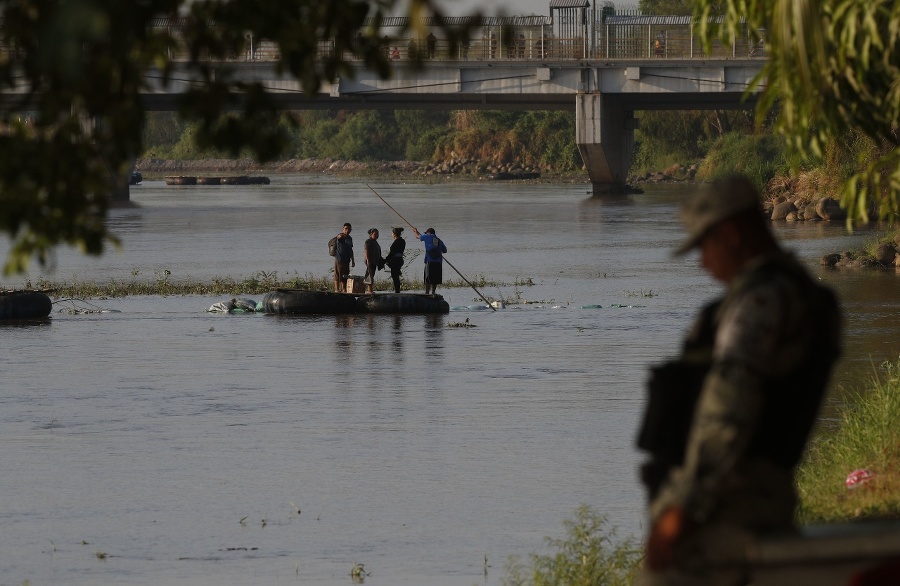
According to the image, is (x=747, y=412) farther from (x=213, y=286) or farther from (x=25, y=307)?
(x=213, y=286)

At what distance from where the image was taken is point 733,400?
481 cm

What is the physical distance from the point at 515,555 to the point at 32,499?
451 centimetres

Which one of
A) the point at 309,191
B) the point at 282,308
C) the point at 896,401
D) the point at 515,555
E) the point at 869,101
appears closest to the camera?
the point at 869,101

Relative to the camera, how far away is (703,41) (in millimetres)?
8703

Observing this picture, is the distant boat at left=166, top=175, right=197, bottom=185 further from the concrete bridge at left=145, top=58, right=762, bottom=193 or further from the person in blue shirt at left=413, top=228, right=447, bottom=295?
the person in blue shirt at left=413, top=228, right=447, bottom=295

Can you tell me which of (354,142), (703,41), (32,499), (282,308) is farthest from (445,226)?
(354,142)

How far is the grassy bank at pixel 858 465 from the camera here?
10.2 m

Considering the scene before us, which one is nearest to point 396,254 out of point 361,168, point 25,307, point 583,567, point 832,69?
point 25,307

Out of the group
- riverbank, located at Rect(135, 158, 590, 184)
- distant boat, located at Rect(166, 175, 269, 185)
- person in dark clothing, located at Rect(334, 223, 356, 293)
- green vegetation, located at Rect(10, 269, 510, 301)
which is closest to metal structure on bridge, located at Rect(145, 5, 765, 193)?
green vegetation, located at Rect(10, 269, 510, 301)

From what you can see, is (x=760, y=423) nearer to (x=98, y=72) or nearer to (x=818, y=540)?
(x=818, y=540)

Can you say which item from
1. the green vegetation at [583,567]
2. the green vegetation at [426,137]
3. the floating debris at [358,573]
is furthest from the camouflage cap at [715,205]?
the green vegetation at [426,137]

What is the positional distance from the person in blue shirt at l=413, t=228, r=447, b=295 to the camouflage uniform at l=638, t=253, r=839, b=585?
23.9 m

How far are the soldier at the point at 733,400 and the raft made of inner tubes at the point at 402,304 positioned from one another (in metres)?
23.5

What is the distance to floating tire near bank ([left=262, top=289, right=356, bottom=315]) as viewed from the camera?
1139 inches
